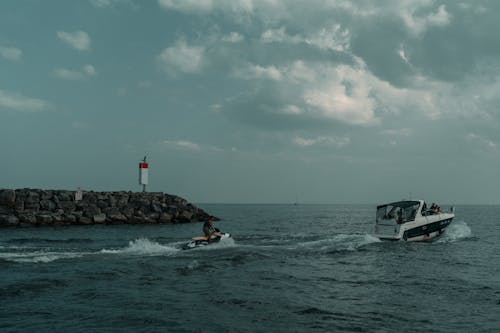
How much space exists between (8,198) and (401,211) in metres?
42.2

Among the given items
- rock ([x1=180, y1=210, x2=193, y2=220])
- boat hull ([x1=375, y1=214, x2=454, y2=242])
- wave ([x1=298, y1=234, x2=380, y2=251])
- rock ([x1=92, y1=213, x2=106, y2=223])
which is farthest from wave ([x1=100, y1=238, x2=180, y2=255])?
rock ([x1=180, y1=210, x2=193, y2=220])

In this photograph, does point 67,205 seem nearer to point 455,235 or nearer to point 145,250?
point 145,250

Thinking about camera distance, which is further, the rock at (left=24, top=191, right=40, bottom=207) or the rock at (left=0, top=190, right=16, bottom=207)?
the rock at (left=24, top=191, right=40, bottom=207)

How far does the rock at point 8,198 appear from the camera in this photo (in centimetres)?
4859

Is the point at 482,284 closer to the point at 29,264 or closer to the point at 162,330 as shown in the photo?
the point at 162,330

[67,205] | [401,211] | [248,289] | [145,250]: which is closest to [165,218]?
[67,205]

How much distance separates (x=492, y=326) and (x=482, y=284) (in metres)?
6.45

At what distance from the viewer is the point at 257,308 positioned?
1309 centimetres

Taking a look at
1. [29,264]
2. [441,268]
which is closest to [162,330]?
[29,264]

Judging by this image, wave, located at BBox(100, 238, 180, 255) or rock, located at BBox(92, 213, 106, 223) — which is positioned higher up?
rock, located at BBox(92, 213, 106, 223)

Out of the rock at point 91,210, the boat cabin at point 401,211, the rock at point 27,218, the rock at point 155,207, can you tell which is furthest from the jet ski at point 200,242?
the rock at point 155,207

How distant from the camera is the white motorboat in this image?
29688 millimetres

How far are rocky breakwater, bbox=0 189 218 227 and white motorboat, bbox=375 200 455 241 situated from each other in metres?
31.3

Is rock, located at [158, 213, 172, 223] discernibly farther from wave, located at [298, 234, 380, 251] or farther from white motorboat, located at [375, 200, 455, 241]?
white motorboat, located at [375, 200, 455, 241]
